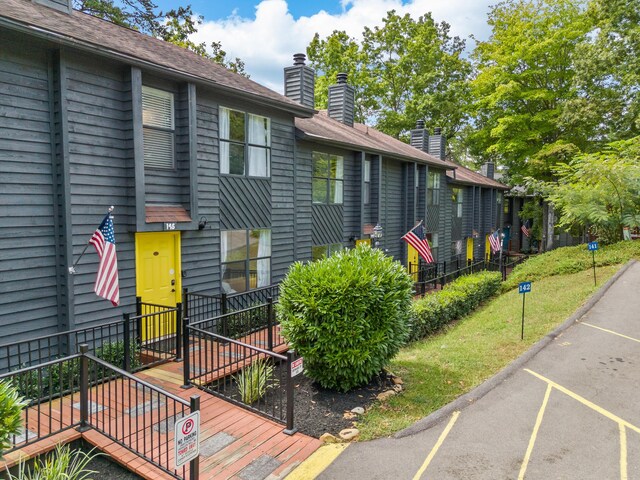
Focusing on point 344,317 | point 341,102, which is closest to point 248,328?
point 344,317

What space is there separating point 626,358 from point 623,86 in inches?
812

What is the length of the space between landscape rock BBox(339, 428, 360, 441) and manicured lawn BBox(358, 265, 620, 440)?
0.10 metres

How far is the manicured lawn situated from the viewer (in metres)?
6.30

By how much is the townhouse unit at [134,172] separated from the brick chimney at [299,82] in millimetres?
3038

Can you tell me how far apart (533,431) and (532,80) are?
2693 centimetres

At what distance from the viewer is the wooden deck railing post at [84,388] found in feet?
17.1

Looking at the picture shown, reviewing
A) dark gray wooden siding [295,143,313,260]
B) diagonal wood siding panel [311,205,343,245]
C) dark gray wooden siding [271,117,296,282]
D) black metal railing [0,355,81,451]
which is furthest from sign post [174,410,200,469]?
diagonal wood siding panel [311,205,343,245]

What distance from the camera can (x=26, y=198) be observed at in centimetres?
681

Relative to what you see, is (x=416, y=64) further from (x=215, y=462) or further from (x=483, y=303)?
(x=215, y=462)

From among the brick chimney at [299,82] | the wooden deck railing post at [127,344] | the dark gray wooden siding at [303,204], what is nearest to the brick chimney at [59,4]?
the dark gray wooden siding at [303,204]

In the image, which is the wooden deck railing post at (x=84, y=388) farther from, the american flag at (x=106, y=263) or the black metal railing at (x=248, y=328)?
the black metal railing at (x=248, y=328)

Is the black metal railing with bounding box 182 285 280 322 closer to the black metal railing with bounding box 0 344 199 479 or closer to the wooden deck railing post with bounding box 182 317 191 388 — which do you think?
the wooden deck railing post with bounding box 182 317 191 388

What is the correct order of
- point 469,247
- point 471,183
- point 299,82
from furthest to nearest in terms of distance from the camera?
point 469,247 → point 471,183 → point 299,82

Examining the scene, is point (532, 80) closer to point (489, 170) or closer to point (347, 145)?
point (489, 170)
